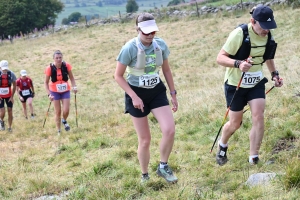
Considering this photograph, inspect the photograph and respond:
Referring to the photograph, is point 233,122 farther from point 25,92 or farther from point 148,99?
point 25,92

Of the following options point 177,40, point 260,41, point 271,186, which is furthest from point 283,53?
point 177,40

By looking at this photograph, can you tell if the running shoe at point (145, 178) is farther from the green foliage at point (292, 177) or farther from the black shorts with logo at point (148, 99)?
the green foliage at point (292, 177)

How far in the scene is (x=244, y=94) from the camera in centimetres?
531

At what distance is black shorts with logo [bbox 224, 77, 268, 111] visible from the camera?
522 cm

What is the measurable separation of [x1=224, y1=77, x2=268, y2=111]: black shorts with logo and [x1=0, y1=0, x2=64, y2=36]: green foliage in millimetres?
57466

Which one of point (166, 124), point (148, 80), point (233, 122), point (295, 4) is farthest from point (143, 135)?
point (295, 4)

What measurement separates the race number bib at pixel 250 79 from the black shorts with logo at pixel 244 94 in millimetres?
65

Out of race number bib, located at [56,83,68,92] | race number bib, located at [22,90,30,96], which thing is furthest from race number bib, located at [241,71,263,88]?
race number bib, located at [22,90,30,96]

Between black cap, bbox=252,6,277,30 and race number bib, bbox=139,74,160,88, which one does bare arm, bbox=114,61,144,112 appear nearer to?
race number bib, bbox=139,74,160,88

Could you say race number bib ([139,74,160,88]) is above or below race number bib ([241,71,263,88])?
above

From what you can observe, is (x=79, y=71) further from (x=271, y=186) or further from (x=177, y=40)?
(x=271, y=186)

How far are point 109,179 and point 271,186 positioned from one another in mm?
2303

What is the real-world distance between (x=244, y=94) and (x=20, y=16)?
58.6 metres

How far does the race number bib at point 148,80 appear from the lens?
16.0 ft
